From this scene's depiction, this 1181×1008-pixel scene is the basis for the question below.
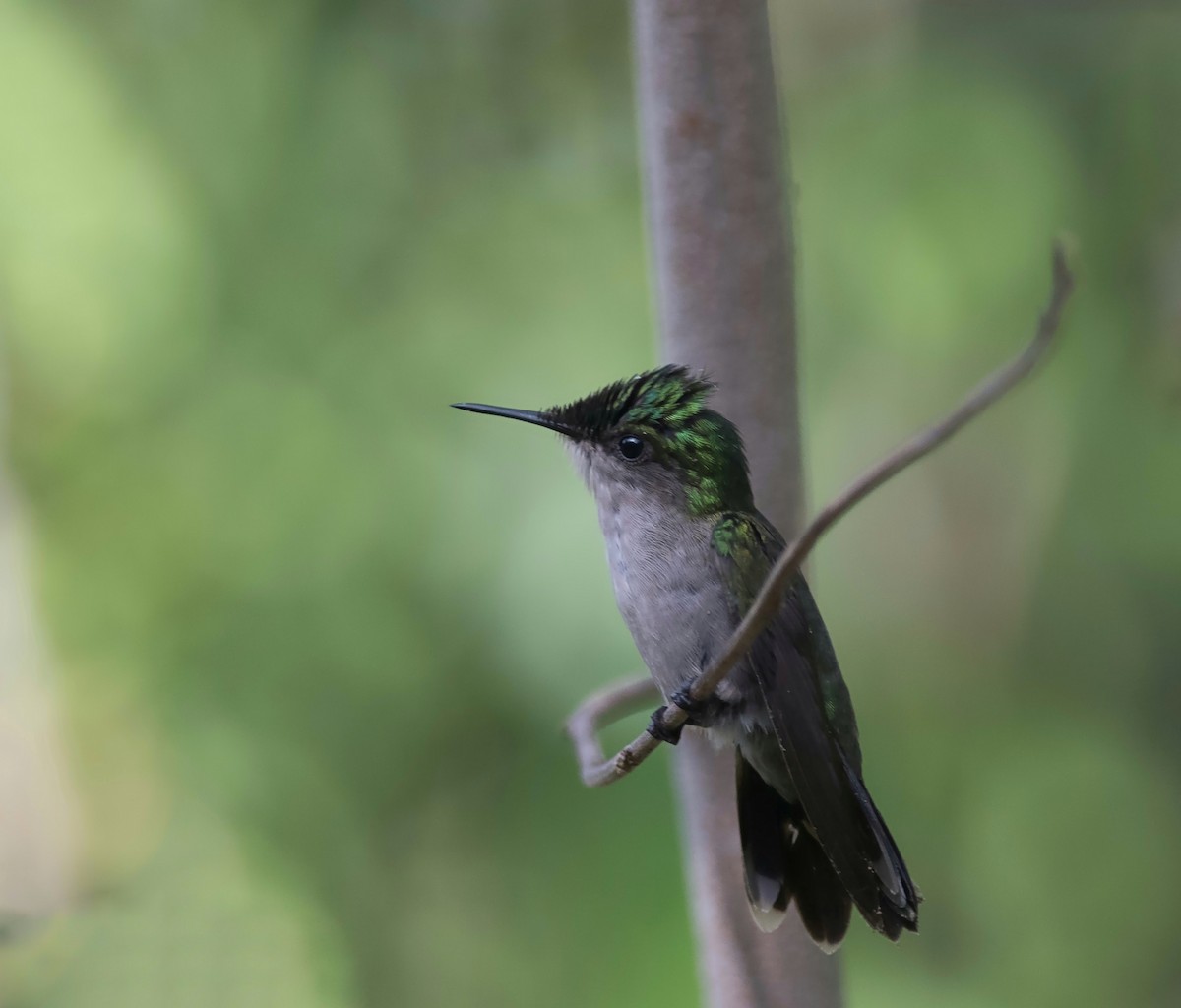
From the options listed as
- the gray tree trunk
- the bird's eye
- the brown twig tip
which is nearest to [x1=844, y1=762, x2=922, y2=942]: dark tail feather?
the brown twig tip

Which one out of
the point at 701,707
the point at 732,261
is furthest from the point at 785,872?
the point at 732,261

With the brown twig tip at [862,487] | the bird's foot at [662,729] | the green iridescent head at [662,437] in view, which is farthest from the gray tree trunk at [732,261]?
the brown twig tip at [862,487]

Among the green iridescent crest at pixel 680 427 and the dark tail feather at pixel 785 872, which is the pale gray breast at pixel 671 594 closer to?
the green iridescent crest at pixel 680 427

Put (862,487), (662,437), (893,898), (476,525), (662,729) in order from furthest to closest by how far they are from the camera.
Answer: (476,525)
(662,437)
(662,729)
(893,898)
(862,487)

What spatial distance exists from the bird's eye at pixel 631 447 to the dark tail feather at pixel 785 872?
1.26ft

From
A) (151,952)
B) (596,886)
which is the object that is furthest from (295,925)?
(596,886)

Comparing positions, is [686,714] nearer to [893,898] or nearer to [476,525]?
[893,898]

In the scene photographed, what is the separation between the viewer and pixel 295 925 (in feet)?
8.59

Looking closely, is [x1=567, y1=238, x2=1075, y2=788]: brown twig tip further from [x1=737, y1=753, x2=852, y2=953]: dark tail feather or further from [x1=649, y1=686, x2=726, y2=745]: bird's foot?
[x1=737, y1=753, x2=852, y2=953]: dark tail feather

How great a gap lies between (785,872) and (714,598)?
303mm

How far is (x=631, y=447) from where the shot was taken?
1.26 m

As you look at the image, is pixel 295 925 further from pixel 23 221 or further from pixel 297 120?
pixel 297 120

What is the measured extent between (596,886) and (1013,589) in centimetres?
125

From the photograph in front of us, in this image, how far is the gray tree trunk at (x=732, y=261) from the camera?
1.23 m
